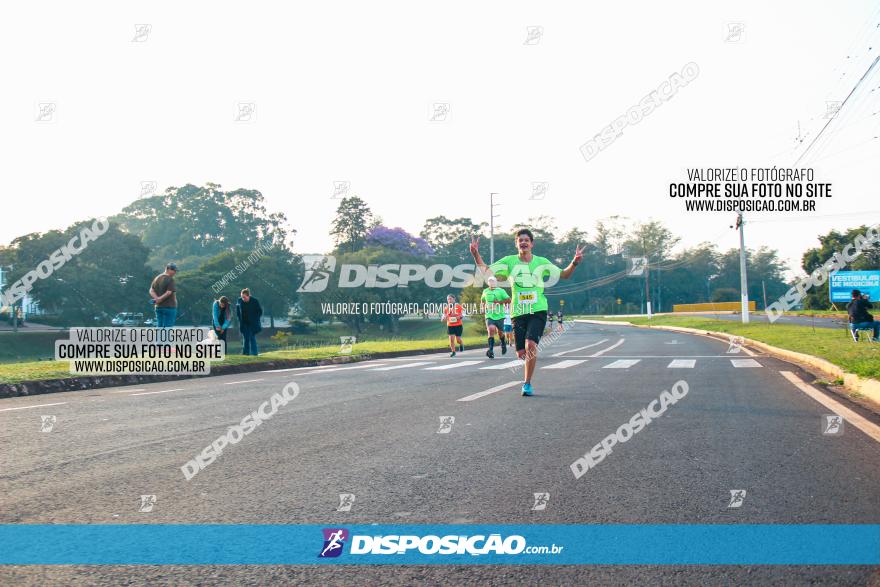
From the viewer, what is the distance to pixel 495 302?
712 inches

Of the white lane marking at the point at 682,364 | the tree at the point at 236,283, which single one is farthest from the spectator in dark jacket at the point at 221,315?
the tree at the point at 236,283

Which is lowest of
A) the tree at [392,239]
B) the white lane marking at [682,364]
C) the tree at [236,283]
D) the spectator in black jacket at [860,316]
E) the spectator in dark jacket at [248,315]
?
the white lane marking at [682,364]

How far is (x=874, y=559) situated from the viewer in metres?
3.04

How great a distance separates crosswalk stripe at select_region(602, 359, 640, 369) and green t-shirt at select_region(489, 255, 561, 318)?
6.03m

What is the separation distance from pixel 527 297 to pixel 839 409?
3964 mm

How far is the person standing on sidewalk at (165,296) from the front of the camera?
14.5 metres

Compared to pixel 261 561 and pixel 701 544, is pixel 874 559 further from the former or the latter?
pixel 261 561

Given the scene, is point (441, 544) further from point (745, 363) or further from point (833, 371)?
point (745, 363)

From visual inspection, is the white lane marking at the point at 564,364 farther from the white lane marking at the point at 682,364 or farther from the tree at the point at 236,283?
the tree at the point at 236,283

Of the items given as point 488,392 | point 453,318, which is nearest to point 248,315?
point 453,318

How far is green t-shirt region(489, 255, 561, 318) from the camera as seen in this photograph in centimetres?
929

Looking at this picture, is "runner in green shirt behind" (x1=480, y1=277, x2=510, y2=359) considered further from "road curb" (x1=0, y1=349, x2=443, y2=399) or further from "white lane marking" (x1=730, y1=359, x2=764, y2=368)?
"white lane marking" (x1=730, y1=359, x2=764, y2=368)

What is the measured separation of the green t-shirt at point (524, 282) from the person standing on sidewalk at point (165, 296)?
26.6 ft

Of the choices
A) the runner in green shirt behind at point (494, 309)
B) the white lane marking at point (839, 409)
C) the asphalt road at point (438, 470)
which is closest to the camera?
the asphalt road at point (438, 470)
